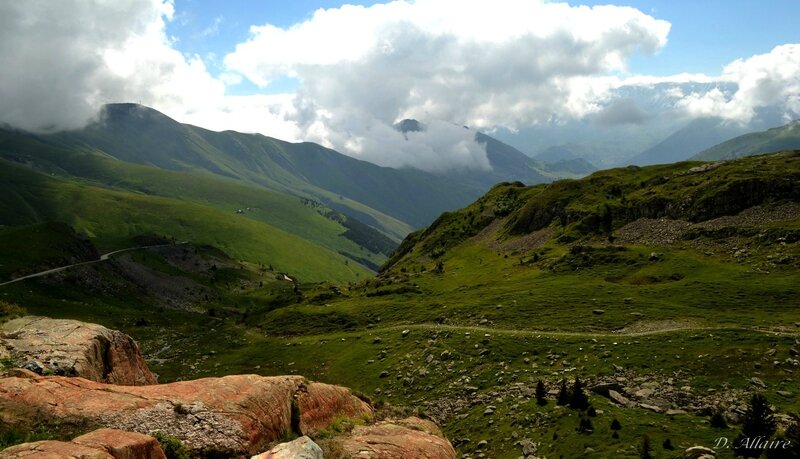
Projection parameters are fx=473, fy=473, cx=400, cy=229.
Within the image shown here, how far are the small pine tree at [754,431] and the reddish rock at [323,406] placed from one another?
21811mm

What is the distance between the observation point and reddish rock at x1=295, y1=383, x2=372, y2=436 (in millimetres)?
23469

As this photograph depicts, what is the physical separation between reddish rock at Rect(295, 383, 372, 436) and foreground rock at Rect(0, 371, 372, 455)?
8.6 inches

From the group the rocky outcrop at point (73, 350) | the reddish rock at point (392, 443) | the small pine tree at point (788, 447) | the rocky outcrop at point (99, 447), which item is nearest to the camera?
the rocky outcrop at point (99, 447)

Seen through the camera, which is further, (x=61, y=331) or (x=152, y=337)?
(x=152, y=337)

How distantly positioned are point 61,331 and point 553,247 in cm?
9511

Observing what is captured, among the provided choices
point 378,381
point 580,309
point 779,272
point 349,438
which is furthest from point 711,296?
point 349,438

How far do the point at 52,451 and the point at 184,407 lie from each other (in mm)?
5360

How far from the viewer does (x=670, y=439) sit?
102 ft

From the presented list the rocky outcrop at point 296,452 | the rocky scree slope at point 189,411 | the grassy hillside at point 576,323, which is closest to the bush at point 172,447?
the rocky scree slope at point 189,411

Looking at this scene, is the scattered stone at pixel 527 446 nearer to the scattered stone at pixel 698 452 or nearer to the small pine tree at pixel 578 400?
the small pine tree at pixel 578 400

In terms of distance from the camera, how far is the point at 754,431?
27922 millimetres

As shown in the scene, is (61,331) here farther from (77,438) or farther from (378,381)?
(378,381)

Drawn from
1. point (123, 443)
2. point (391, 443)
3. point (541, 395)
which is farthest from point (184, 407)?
point (541, 395)

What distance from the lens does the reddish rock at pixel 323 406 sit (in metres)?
23.5
